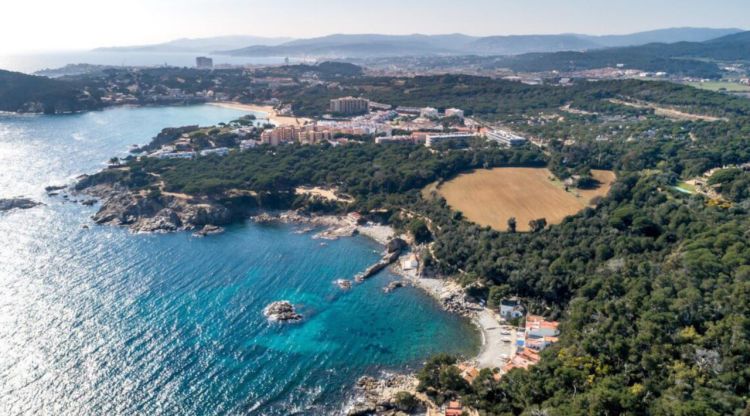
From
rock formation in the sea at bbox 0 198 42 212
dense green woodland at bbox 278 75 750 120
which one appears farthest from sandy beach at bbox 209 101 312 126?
rock formation in the sea at bbox 0 198 42 212

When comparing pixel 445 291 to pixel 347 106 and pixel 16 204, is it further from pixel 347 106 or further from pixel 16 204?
pixel 347 106

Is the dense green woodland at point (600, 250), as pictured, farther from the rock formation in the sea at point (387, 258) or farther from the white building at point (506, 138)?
the white building at point (506, 138)

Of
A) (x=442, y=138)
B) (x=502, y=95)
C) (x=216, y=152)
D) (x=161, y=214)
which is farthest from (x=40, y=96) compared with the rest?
(x=502, y=95)

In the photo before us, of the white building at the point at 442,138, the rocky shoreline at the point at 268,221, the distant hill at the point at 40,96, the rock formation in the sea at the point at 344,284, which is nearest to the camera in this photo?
the rocky shoreline at the point at 268,221

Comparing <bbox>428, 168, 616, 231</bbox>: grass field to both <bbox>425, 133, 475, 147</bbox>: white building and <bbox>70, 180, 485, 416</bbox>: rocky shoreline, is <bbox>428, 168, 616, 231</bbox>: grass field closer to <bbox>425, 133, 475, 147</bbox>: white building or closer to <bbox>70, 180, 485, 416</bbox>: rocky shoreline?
<bbox>70, 180, 485, 416</bbox>: rocky shoreline

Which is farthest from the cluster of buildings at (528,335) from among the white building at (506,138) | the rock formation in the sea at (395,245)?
the white building at (506,138)

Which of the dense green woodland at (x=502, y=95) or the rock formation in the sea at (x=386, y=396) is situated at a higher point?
the dense green woodland at (x=502, y=95)

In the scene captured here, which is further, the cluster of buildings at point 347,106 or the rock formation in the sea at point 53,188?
the cluster of buildings at point 347,106
